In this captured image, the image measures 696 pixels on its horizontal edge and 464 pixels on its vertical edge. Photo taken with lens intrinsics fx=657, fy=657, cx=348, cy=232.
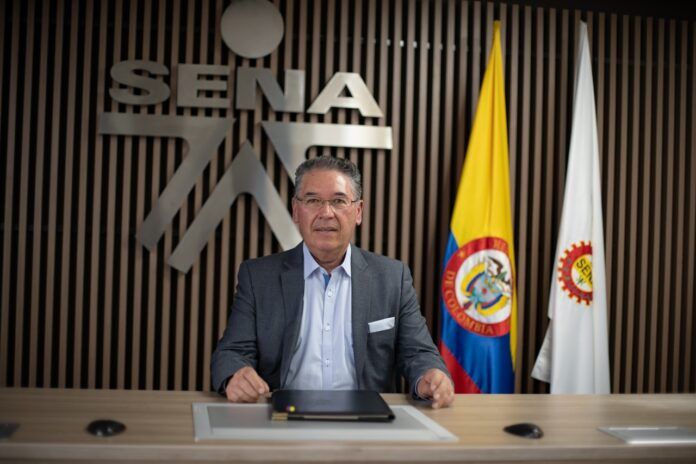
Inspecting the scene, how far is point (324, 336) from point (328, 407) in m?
0.68

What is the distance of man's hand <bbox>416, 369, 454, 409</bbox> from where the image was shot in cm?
196

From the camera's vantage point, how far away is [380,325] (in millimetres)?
2406

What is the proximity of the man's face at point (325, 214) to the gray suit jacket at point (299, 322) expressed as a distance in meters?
0.12

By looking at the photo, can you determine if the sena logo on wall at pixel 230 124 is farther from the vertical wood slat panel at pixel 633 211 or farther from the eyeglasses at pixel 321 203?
the vertical wood slat panel at pixel 633 211

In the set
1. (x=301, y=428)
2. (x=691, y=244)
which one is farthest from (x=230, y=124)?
(x=691, y=244)

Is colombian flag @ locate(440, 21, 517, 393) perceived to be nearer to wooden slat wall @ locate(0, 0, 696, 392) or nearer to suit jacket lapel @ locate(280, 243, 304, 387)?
wooden slat wall @ locate(0, 0, 696, 392)

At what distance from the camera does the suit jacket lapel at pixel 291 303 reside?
2334 mm

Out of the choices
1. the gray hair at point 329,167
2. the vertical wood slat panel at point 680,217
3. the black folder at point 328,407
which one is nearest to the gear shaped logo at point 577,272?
the vertical wood slat panel at point 680,217

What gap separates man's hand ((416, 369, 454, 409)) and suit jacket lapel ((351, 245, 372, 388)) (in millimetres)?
354

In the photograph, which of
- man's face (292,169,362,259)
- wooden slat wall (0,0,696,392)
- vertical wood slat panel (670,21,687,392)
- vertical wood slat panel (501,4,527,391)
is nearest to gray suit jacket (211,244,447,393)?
man's face (292,169,362,259)

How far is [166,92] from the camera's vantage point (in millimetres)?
3699

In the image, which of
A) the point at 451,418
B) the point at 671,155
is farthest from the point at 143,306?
the point at 671,155

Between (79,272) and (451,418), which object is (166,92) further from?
(451,418)

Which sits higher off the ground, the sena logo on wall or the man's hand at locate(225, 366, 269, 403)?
the sena logo on wall
